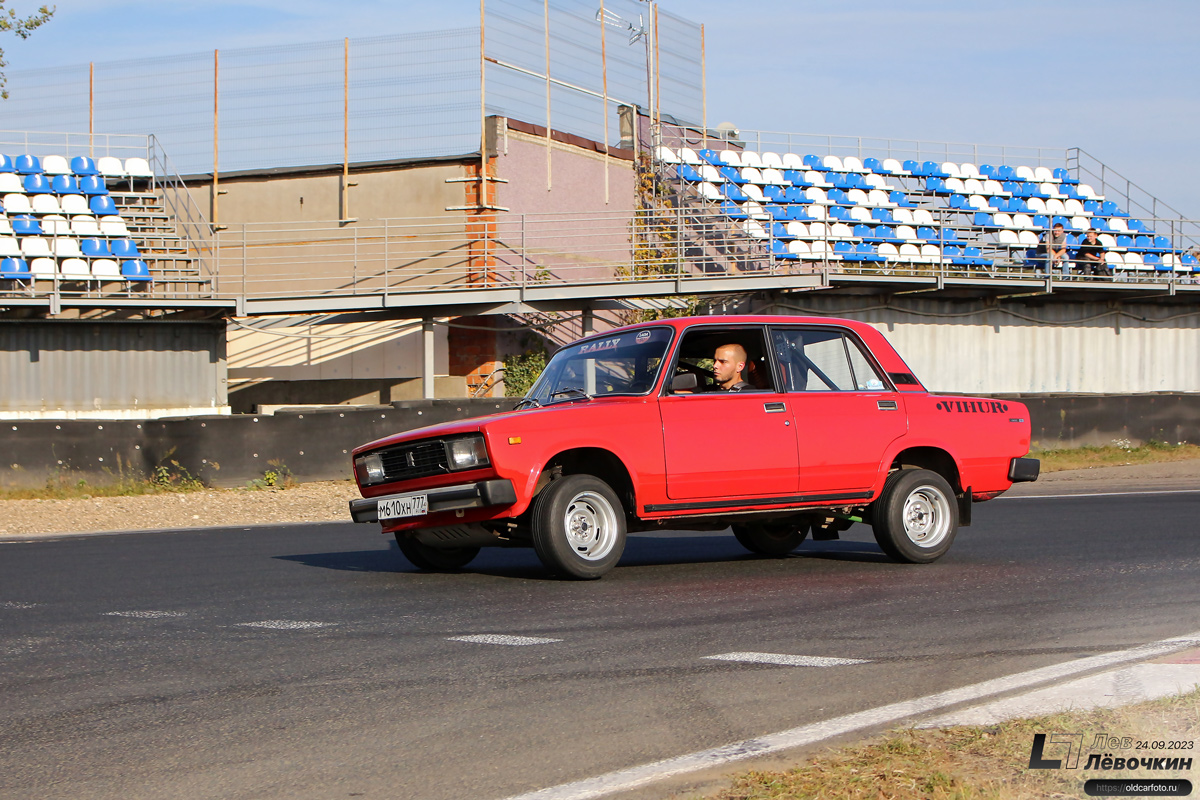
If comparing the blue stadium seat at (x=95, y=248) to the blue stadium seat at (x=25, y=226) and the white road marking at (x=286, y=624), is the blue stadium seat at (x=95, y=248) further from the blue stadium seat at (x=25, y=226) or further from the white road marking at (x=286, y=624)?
the white road marking at (x=286, y=624)

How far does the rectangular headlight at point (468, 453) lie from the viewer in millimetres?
8297

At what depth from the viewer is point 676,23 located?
111ft

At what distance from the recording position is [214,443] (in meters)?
17.8

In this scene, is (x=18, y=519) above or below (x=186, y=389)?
below

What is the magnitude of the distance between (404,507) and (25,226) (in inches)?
724

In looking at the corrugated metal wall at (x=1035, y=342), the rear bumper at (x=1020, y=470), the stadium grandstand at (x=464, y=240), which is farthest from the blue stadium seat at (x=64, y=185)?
the rear bumper at (x=1020, y=470)

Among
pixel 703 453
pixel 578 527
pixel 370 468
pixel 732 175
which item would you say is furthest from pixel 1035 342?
pixel 578 527

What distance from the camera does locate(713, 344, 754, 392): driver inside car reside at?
30.5ft

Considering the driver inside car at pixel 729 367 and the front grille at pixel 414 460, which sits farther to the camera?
the driver inside car at pixel 729 367

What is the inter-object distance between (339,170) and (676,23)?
10688mm

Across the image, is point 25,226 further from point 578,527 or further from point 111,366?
point 578,527

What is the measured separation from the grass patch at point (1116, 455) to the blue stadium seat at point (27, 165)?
2027 cm

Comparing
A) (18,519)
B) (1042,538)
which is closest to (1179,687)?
(1042,538)

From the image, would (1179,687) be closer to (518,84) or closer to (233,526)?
(233,526)
